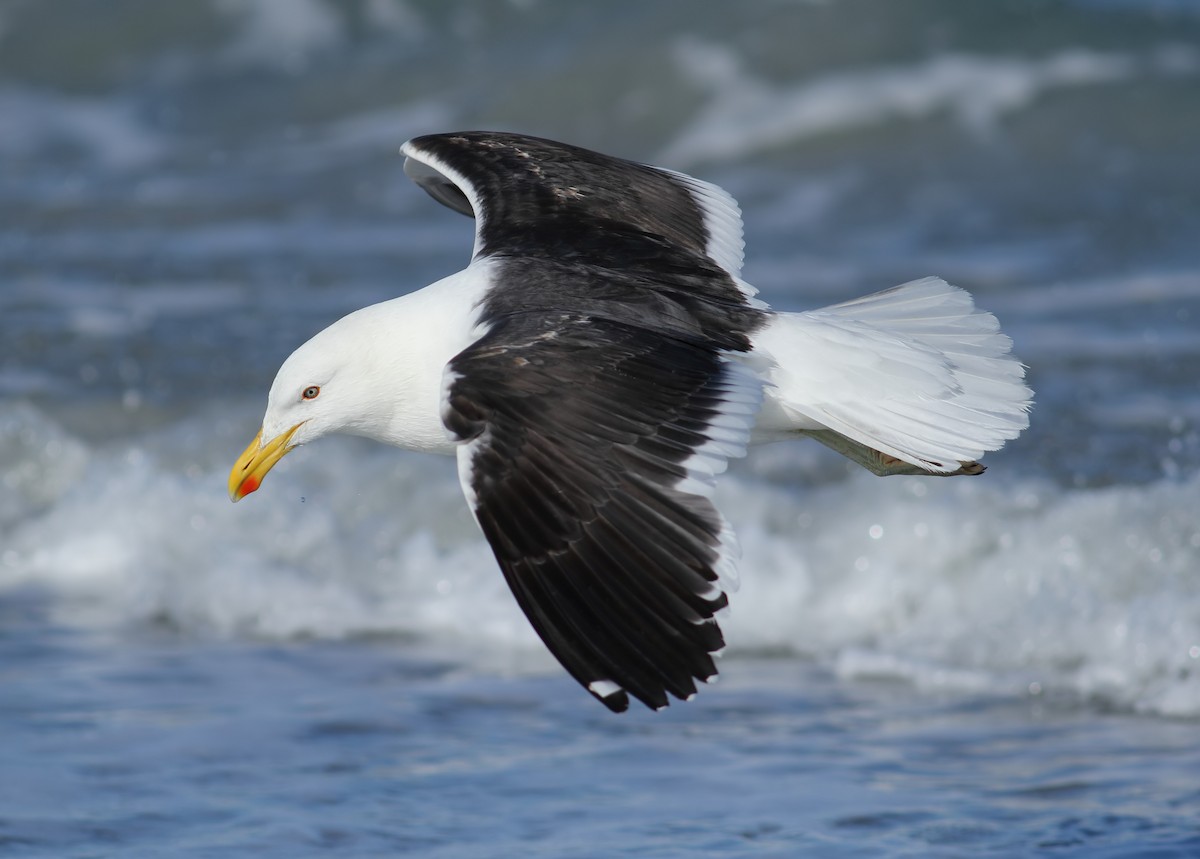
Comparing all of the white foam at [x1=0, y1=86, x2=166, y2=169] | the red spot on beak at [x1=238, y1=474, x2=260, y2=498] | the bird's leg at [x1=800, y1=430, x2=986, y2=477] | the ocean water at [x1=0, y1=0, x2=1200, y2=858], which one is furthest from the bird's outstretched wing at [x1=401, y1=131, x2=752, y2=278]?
the white foam at [x1=0, y1=86, x2=166, y2=169]

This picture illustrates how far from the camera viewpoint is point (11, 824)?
196 inches

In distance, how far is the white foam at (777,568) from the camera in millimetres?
6289

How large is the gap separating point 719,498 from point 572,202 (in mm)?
2188

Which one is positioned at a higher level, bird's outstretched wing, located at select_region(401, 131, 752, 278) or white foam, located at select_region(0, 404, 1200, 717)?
bird's outstretched wing, located at select_region(401, 131, 752, 278)

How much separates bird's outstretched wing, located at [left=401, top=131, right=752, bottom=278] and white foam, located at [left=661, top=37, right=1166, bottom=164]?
697 centimetres

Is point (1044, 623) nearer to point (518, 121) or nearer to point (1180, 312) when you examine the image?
point (1180, 312)

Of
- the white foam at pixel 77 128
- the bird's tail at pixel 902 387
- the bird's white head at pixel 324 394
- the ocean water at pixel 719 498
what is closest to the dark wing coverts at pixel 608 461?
the bird's tail at pixel 902 387

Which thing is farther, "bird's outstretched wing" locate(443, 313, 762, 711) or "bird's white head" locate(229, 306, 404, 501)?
"bird's white head" locate(229, 306, 404, 501)

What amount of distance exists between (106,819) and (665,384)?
2.12 m

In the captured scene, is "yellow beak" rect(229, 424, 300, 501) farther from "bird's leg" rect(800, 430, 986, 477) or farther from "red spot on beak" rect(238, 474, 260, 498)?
"bird's leg" rect(800, 430, 986, 477)

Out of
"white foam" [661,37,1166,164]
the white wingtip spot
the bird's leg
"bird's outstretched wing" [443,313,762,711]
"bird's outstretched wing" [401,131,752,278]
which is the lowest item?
the white wingtip spot

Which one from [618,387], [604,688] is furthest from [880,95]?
[604,688]

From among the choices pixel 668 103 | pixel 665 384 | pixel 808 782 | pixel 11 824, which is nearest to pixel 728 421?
pixel 665 384

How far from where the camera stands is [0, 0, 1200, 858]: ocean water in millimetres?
5188
